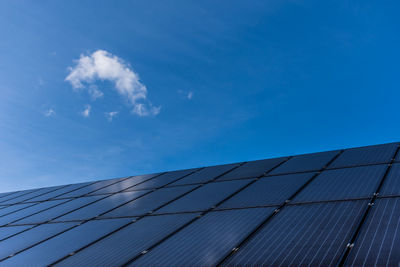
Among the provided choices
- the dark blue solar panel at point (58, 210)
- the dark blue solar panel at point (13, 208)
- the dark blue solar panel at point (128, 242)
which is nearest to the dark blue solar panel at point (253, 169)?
the dark blue solar panel at point (128, 242)

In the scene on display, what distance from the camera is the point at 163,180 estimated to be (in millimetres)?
11117

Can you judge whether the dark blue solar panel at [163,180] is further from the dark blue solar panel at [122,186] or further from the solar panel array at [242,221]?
the dark blue solar panel at [122,186]

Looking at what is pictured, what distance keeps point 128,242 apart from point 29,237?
3281 millimetres

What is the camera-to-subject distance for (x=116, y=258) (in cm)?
527

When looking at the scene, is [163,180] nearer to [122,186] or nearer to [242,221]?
[122,186]

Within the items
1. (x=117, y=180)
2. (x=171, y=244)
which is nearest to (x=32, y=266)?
(x=171, y=244)

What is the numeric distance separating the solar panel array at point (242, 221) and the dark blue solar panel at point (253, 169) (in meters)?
0.04

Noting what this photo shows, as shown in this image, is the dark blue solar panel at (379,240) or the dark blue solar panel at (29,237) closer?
the dark blue solar panel at (379,240)

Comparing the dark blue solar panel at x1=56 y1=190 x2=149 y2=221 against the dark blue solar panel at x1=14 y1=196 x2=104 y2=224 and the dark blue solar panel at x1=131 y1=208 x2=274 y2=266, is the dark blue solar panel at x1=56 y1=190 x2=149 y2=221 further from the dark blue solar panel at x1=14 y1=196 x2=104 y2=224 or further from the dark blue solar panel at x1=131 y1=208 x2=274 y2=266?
the dark blue solar panel at x1=131 y1=208 x2=274 y2=266

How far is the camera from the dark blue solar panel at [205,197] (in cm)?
695

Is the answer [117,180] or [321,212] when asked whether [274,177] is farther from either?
[117,180]

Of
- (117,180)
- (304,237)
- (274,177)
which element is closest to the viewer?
(304,237)

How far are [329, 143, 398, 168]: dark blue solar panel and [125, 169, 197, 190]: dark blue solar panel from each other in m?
4.83

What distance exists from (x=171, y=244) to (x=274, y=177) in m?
3.43
